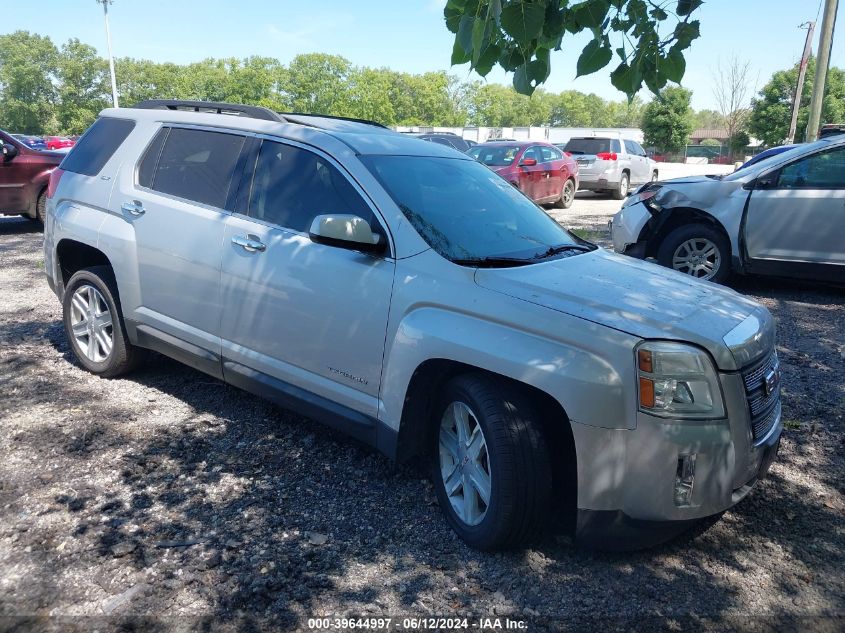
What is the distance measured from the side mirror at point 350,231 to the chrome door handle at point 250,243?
1.81 feet

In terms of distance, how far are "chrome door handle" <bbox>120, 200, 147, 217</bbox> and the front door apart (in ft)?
2.93

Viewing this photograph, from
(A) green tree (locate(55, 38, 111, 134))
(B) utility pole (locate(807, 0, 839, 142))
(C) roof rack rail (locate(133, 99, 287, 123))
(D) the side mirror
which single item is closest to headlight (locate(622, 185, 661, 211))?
(C) roof rack rail (locate(133, 99, 287, 123))

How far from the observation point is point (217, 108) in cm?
493

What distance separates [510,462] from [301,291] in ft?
4.91

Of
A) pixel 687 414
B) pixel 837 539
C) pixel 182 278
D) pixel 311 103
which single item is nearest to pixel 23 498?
pixel 182 278

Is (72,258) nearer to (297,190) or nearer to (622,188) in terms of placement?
(297,190)

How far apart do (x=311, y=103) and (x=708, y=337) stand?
101m

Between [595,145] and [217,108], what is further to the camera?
[595,145]

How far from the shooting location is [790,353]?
5.98m

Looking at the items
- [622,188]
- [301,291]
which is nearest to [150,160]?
[301,291]

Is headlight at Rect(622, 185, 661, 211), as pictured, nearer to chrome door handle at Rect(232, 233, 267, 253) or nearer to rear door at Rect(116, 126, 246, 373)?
rear door at Rect(116, 126, 246, 373)

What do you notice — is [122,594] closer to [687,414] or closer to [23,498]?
[23,498]

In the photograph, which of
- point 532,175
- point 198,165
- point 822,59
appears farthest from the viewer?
point 532,175

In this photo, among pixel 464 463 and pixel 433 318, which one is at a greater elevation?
pixel 433 318
